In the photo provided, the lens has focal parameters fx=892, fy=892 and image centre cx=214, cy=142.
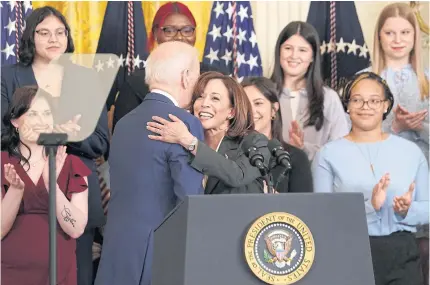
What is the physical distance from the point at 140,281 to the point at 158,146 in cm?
53

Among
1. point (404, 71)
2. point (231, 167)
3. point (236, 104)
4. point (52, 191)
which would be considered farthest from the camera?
point (404, 71)

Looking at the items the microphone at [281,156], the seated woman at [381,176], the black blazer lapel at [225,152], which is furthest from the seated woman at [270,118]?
the microphone at [281,156]

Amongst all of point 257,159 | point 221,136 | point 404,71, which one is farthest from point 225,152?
point 404,71

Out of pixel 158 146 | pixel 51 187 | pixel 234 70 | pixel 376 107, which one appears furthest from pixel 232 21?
pixel 51 187

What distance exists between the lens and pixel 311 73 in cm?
545

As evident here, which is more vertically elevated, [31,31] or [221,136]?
[31,31]

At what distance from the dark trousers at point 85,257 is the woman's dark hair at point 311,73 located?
4.79ft

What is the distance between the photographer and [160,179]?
347 cm

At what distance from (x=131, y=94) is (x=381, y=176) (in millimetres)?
1542

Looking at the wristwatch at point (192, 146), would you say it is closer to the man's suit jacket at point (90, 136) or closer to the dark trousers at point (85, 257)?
the man's suit jacket at point (90, 136)

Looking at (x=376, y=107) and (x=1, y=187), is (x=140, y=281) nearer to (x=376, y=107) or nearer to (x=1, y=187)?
(x=1, y=187)

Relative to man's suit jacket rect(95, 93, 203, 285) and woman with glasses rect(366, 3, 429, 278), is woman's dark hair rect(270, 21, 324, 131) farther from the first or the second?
man's suit jacket rect(95, 93, 203, 285)

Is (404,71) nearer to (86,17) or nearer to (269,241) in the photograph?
(86,17)

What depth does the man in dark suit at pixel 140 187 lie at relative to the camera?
345 centimetres
